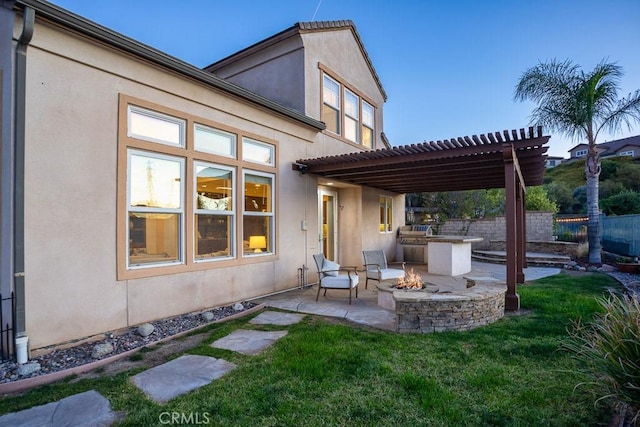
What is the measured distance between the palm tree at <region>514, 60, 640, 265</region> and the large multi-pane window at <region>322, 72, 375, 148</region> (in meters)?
5.78

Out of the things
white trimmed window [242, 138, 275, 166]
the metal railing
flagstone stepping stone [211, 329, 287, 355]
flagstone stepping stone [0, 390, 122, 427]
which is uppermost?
white trimmed window [242, 138, 275, 166]

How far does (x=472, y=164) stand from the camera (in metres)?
7.41

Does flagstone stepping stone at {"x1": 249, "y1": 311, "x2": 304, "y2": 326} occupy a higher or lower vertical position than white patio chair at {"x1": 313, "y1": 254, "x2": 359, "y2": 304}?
lower

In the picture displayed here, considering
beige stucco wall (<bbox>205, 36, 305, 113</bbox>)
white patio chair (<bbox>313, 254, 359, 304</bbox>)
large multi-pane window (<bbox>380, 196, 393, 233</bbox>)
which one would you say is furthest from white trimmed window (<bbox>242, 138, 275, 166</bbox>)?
large multi-pane window (<bbox>380, 196, 393, 233</bbox>)

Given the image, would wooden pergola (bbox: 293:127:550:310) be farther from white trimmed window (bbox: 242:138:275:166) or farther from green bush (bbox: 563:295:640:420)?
green bush (bbox: 563:295:640:420)

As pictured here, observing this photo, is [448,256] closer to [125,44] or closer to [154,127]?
[154,127]

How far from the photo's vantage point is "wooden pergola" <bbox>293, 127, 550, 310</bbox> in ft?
19.3

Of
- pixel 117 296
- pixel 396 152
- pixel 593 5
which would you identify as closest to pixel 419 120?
pixel 593 5

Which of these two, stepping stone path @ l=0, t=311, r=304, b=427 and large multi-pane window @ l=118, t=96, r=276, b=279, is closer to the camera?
stepping stone path @ l=0, t=311, r=304, b=427

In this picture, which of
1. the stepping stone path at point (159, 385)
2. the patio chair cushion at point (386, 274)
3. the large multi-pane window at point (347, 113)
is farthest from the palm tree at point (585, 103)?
the stepping stone path at point (159, 385)

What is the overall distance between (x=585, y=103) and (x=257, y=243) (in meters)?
12.2

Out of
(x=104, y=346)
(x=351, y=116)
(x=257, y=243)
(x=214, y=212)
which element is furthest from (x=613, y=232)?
(x=104, y=346)

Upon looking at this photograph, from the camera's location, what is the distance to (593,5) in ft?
37.6

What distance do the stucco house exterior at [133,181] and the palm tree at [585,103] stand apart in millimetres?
8799
